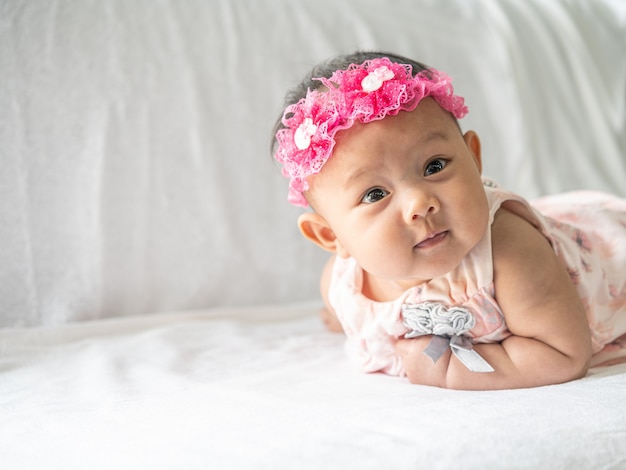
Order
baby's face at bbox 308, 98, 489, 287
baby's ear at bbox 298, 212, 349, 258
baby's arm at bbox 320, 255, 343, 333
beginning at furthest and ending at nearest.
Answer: baby's arm at bbox 320, 255, 343, 333, baby's ear at bbox 298, 212, 349, 258, baby's face at bbox 308, 98, 489, 287

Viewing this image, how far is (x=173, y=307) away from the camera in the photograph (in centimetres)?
160

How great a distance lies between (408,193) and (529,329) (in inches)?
11.4

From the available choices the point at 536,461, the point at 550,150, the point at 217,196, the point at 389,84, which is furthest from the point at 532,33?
the point at 536,461

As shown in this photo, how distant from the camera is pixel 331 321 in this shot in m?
1.47

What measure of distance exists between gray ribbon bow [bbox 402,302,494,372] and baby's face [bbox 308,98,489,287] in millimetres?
72

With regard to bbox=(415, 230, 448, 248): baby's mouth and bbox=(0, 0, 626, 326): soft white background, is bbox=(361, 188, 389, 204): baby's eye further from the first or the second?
bbox=(0, 0, 626, 326): soft white background

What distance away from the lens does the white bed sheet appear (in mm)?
789

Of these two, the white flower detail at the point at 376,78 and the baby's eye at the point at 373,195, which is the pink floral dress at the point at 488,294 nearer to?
the baby's eye at the point at 373,195

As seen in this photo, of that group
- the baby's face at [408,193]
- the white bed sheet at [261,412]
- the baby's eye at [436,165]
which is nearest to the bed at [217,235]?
the white bed sheet at [261,412]

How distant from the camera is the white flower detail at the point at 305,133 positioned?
1.05 meters

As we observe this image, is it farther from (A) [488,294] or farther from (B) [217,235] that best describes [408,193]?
(B) [217,235]

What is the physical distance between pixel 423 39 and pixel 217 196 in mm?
788

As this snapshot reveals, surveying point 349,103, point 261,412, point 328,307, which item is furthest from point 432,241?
point 328,307

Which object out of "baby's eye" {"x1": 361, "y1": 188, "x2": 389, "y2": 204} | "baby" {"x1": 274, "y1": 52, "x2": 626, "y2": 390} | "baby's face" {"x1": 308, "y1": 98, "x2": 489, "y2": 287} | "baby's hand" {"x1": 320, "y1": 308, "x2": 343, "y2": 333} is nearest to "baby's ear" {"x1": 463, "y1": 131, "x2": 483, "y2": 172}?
"baby" {"x1": 274, "y1": 52, "x2": 626, "y2": 390}
